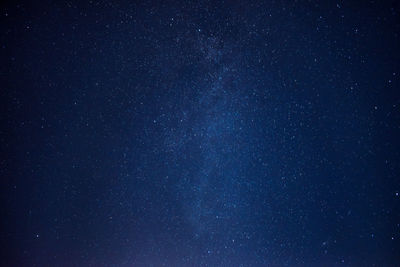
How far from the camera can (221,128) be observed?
3.50 feet

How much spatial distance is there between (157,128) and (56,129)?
44cm

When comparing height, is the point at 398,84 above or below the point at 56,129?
below

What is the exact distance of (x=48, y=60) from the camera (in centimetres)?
110

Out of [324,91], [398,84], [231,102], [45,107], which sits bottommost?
[398,84]

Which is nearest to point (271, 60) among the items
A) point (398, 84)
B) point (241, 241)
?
point (398, 84)

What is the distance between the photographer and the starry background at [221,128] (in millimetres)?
1053

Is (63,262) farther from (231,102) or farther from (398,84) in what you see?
(398,84)

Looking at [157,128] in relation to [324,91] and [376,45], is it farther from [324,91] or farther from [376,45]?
[376,45]

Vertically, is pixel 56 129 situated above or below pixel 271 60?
above

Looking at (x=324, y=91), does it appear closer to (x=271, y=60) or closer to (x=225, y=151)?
(x=271, y=60)

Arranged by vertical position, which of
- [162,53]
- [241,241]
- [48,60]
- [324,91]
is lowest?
[241,241]

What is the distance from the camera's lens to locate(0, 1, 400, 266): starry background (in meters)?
1.05

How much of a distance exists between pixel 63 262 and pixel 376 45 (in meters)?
1.61

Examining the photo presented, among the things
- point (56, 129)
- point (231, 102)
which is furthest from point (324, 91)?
point (56, 129)
